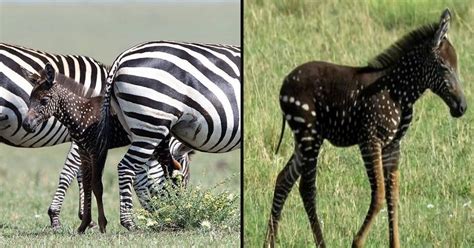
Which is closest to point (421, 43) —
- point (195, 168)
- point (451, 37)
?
point (451, 37)

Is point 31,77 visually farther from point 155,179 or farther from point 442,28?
point 442,28

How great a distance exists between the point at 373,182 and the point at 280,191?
597mm

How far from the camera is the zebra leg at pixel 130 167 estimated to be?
340 inches

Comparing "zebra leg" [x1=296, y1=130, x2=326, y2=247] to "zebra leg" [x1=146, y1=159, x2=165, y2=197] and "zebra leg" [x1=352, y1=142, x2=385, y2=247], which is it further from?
"zebra leg" [x1=146, y1=159, x2=165, y2=197]

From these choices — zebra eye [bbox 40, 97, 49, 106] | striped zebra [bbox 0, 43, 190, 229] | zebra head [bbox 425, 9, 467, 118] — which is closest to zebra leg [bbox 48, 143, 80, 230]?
striped zebra [bbox 0, 43, 190, 229]

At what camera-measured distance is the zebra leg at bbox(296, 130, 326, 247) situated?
7.50 m

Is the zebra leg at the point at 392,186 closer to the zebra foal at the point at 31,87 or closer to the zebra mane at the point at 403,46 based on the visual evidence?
the zebra mane at the point at 403,46

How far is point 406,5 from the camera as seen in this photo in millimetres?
8109

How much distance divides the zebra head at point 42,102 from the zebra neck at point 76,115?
3.4 inches

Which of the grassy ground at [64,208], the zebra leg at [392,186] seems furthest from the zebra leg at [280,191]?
the grassy ground at [64,208]

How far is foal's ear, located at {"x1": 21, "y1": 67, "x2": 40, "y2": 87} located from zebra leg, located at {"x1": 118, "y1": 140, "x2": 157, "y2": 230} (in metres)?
0.86

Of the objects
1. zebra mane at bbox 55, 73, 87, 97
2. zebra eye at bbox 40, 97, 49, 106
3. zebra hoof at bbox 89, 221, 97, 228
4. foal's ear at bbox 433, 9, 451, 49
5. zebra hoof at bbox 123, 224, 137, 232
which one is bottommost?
zebra hoof at bbox 123, 224, 137, 232

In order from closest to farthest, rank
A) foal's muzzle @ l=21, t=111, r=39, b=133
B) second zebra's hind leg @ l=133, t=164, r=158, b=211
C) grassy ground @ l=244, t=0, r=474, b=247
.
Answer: grassy ground @ l=244, t=0, r=474, b=247 < foal's muzzle @ l=21, t=111, r=39, b=133 < second zebra's hind leg @ l=133, t=164, r=158, b=211

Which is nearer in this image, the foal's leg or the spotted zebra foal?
the spotted zebra foal
